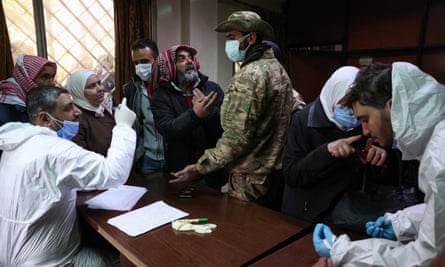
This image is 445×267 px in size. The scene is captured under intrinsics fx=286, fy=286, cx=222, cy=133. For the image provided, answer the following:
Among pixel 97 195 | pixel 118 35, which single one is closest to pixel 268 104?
pixel 97 195

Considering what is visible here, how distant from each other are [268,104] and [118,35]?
218 centimetres

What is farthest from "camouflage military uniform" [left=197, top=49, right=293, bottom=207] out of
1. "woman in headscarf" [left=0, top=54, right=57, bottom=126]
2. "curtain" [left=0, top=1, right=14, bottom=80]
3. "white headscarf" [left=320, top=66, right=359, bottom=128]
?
"curtain" [left=0, top=1, right=14, bottom=80]

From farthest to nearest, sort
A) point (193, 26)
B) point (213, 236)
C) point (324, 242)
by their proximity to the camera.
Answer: point (193, 26) < point (213, 236) < point (324, 242)

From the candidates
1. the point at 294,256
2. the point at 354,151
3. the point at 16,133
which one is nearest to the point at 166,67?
the point at 16,133

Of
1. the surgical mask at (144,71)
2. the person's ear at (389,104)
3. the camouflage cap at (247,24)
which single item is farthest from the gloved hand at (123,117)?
the person's ear at (389,104)

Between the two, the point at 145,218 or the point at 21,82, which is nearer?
the point at 145,218

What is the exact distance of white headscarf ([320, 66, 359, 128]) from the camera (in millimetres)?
1077

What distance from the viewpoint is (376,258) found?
2.10 feet

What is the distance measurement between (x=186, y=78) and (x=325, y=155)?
1.03 meters

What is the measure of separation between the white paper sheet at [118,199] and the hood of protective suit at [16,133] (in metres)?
0.37

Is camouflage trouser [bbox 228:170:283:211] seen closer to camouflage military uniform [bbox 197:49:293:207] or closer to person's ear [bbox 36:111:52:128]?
camouflage military uniform [bbox 197:49:293:207]

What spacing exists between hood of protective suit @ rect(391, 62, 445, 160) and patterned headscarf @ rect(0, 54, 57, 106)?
1.96m

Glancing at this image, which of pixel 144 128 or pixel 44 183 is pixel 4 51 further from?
pixel 44 183

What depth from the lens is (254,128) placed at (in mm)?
1258
